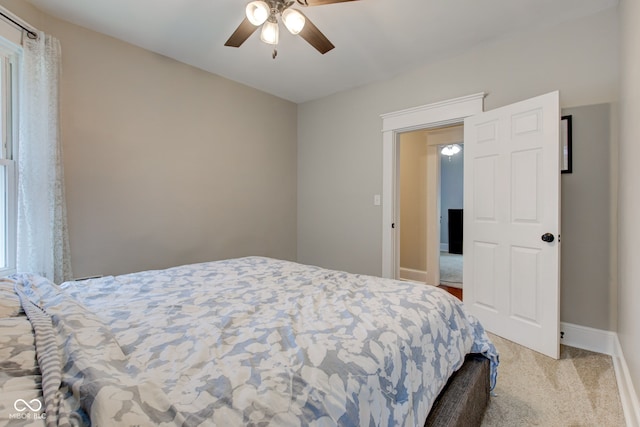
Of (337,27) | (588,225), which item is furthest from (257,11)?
(588,225)

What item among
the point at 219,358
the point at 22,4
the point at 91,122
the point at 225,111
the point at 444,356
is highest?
the point at 22,4

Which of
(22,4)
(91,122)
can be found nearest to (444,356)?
(91,122)

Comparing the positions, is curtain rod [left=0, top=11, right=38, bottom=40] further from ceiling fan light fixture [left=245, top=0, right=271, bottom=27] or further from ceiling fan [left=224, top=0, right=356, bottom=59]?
ceiling fan light fixture [left=245, top=0, right=271, bottom=27]

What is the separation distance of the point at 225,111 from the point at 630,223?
3321mm

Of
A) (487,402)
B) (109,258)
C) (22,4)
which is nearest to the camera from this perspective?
(487,402)

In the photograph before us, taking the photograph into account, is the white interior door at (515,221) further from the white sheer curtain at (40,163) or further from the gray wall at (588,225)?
the white sheer curtain at (40,163)

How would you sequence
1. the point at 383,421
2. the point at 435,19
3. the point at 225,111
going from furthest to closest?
the point at 225,111 → the point at 435,19 → the point at 383,421

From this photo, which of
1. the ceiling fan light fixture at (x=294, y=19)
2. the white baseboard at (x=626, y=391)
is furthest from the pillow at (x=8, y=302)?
the white baseboard at (x=626, y=391)

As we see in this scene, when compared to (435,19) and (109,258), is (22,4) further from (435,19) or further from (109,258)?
(435,19)

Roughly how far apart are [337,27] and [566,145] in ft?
6.37

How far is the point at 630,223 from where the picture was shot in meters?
1.59

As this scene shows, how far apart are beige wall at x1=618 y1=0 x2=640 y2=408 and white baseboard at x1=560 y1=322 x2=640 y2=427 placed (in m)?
0.08

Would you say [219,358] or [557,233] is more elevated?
[557,233]

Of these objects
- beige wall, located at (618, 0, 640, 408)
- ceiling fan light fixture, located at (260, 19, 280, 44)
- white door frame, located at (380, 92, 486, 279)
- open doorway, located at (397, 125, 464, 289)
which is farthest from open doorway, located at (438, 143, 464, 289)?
ceiling fan light fixture, located at (260, 19, 280, 44)
